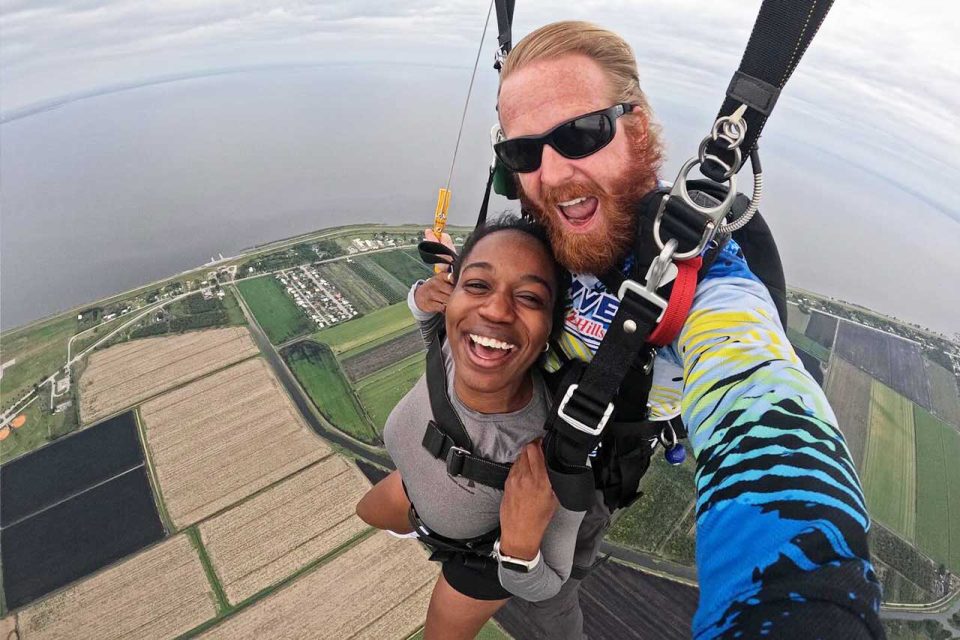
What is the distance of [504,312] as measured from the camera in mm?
1859

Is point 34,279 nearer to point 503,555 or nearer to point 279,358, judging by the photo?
point 279,358

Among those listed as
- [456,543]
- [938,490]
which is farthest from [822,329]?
[456,543]

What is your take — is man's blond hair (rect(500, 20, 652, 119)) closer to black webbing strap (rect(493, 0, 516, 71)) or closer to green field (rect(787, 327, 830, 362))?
black webbing strap (rect(493, 0, 516, 71))

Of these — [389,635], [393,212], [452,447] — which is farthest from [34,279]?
[452,447]

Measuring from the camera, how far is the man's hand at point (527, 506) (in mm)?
1833

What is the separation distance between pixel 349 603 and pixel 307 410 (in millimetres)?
7625

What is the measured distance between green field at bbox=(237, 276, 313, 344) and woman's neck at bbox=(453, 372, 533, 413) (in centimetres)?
2078

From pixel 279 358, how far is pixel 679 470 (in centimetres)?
1743

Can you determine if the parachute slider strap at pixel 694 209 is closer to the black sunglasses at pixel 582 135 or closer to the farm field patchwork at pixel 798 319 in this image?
the black sunglasses at pixel 582 135

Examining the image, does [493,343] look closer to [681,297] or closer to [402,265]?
[681,297]

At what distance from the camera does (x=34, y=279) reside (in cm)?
3172

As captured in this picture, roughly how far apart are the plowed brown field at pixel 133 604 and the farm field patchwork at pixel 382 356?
27.7ft

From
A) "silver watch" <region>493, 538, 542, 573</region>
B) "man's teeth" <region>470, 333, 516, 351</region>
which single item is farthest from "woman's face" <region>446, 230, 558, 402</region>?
"silver watch" <region>493, 538, 542, 573</region>

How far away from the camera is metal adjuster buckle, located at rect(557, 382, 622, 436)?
1473 millimetres
